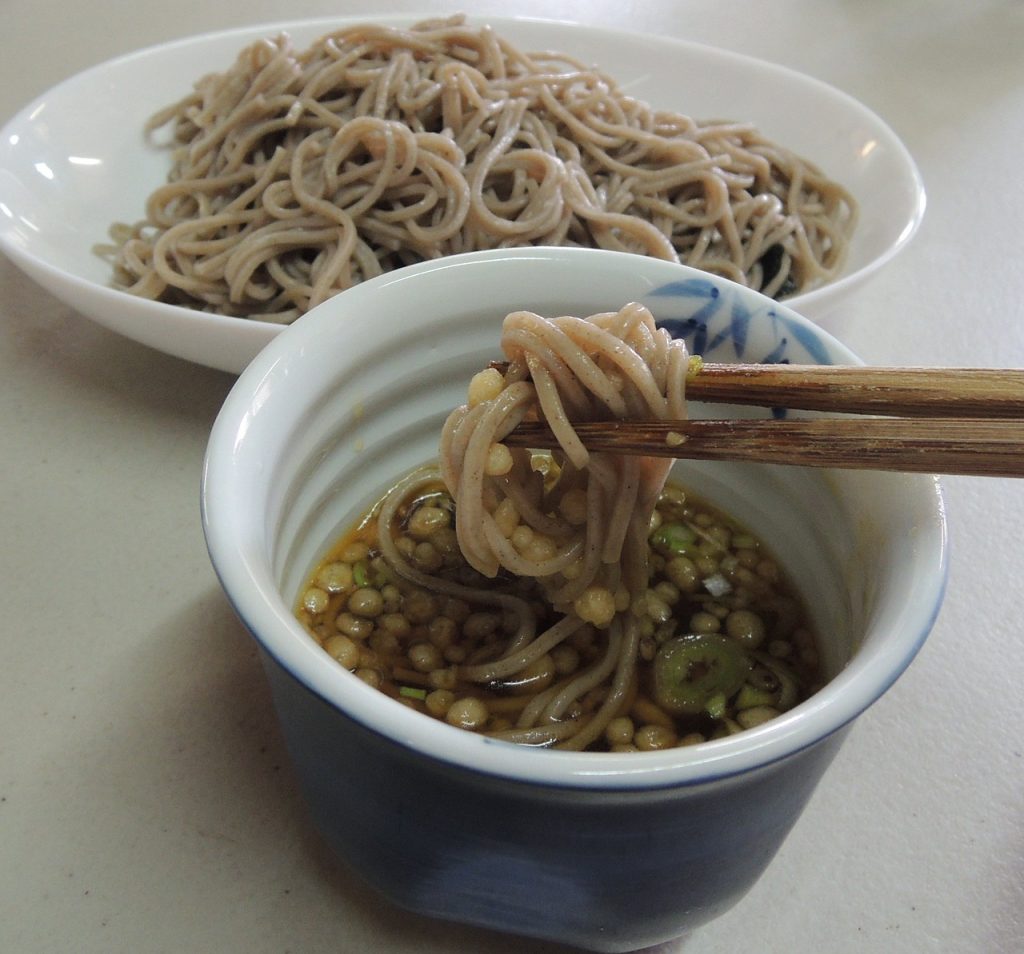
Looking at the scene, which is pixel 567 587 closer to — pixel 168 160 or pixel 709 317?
pixel 709 317

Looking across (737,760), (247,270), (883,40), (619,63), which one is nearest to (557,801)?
(737,760)

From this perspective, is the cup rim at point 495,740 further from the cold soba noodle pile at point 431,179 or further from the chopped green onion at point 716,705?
the cold soba noodle pile at point 431,179

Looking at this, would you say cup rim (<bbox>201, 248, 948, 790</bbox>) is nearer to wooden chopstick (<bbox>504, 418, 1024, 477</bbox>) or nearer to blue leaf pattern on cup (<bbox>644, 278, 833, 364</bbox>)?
wooden chopstick (<bbox>504, 418, 1024, 477</bbox>)

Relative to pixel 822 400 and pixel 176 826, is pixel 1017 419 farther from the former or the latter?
pixel 176 826

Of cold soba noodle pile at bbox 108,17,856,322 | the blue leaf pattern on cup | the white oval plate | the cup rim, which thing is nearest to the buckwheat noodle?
the blue leaf pattern on cup

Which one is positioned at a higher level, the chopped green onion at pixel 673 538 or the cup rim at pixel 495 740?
the cup rim at pixel 495 740

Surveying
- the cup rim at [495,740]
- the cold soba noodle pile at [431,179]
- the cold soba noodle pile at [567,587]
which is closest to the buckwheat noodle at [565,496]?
the cold soba noodle pile at [567,587]

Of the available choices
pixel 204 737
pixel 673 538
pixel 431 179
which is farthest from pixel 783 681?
pixel 431 179
